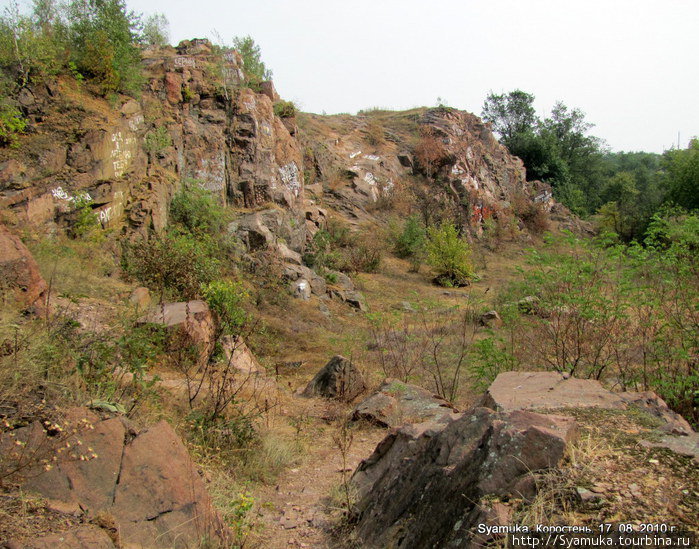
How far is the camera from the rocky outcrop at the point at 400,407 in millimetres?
5367

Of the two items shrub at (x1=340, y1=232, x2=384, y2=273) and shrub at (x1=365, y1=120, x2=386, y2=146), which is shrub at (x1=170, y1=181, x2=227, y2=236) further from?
shrub at (x1=365, y1=120, x2=386, y2=146)

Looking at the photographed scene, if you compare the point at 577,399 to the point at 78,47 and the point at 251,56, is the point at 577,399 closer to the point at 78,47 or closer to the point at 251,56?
the point at 78,47

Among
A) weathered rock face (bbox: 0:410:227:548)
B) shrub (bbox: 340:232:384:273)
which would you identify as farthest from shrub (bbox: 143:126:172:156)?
weathered rock face (bbox: 0:410:227:548)

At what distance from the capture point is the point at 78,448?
268 cm

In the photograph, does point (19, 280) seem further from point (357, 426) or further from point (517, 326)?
point (517, 326)

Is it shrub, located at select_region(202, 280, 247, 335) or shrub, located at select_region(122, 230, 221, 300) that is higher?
shrub, located at select_region(122, 230, 221, 300)

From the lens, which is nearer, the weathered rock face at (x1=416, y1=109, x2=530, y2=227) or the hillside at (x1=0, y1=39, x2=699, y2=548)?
the hillside at (x1=0, y1=39, x2=699, y2=548)

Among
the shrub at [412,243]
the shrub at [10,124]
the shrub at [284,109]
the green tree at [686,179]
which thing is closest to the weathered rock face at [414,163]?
the shrub at [412,243]

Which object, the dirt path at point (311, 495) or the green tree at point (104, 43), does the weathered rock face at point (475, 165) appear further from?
the dirt path at point (311, 495)

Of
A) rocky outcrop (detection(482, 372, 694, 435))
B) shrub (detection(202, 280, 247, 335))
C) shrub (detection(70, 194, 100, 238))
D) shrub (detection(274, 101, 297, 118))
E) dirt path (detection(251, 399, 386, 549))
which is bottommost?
dirt path (detection(251, 399, 386, 549))

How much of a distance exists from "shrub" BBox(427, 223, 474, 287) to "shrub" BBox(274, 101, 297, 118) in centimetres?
679

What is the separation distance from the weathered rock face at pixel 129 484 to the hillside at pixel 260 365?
1 cm

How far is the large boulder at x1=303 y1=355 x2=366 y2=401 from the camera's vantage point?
6.41 m

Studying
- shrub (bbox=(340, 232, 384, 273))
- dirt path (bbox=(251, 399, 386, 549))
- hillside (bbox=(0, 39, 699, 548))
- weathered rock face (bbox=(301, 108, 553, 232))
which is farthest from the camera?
weathered rock face (bbox=(301, 108, 553, 232))
